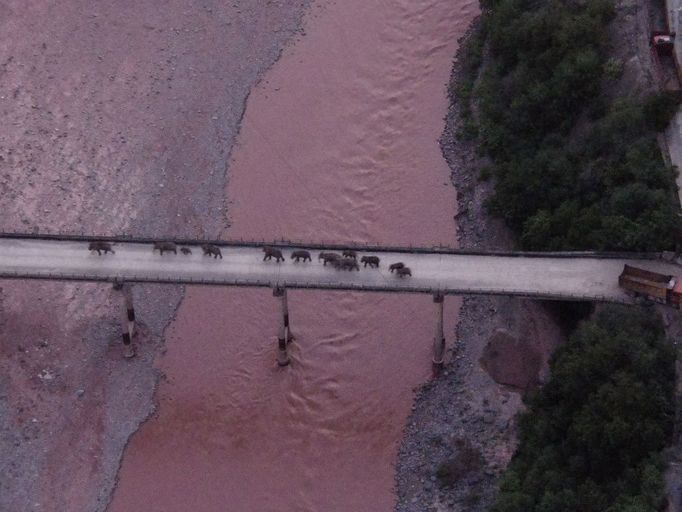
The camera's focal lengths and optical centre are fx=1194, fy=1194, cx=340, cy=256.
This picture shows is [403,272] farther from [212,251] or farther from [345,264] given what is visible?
[212,251]

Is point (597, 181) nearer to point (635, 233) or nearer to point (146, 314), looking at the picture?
point (635, 233)

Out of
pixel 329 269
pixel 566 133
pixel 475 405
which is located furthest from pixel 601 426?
pixel 566 133

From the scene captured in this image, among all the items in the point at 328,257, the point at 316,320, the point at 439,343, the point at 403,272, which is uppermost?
the point at 328,257

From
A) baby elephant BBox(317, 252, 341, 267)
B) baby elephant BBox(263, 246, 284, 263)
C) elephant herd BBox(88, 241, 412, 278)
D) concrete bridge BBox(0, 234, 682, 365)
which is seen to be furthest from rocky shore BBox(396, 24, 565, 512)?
baby elephant BBox(263, 246, 284, 263)

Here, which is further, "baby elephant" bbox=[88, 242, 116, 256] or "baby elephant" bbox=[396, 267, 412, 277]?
"baby elephant" bbox=[88, 242, 116, 256]

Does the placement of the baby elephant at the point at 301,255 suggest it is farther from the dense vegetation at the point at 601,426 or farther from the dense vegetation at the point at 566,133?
the dense vegetation at the point at 601,426

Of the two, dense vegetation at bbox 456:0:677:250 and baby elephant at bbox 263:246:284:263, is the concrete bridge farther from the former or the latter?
dense vegetation at bbox 456:0:677:250
